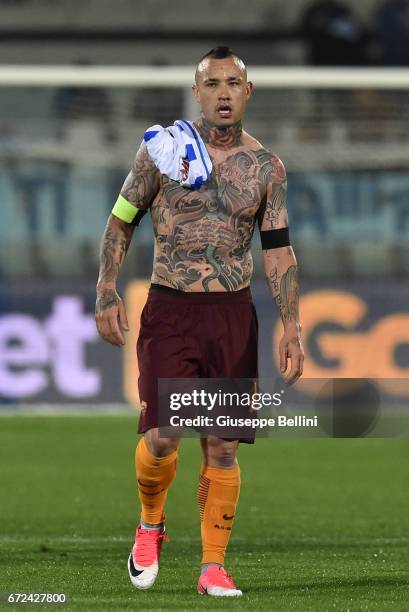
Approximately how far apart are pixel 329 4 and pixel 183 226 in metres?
15.7

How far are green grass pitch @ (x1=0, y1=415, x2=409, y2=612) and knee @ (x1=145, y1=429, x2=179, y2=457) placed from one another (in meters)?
0.46

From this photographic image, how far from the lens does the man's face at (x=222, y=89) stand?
5.38 m

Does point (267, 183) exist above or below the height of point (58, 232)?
above

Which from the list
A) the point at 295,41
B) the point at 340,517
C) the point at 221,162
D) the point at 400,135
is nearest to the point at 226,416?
the point at 221,162

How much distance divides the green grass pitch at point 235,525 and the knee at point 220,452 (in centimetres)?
43

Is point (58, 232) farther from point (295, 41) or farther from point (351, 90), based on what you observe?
point (295, 41)

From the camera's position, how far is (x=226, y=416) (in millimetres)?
5047

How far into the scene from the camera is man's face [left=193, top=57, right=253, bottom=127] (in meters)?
5.38

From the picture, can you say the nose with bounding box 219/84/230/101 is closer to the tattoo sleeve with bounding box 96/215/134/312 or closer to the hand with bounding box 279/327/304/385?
the tattoo sleeve with bounding box 96/215/134/312

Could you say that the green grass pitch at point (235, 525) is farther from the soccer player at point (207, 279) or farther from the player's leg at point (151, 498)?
the soccer player at point (207, 279)

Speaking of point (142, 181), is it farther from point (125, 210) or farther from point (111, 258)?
point (111, 258)

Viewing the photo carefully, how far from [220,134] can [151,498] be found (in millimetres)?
1286
